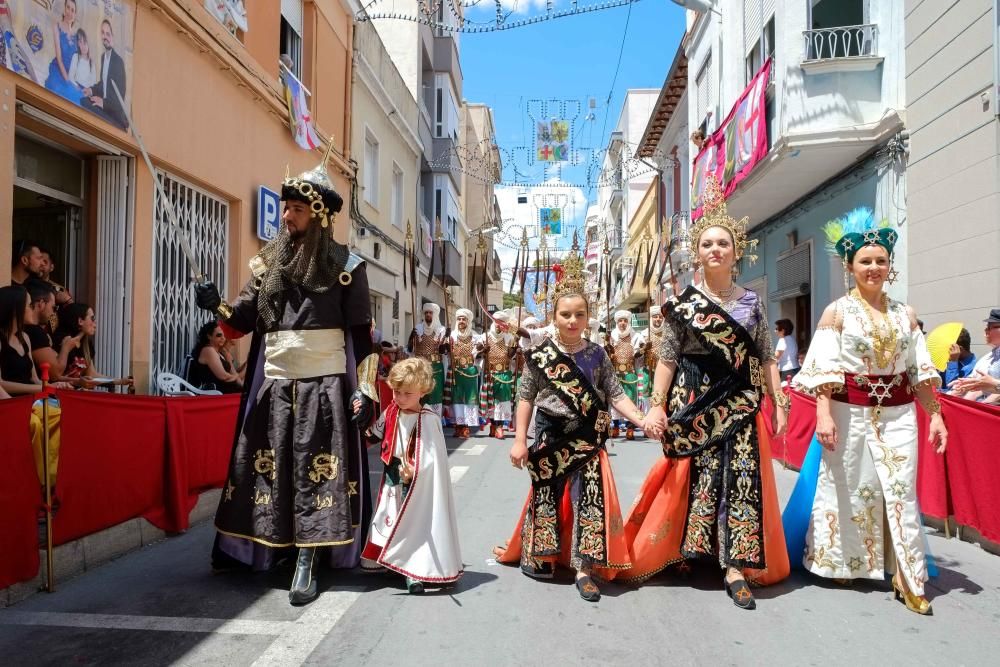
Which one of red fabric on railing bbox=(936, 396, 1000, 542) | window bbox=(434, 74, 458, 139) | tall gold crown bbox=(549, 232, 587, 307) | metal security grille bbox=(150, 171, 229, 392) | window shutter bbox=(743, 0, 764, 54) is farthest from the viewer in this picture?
window bbox=(434, 74, 458, 139)

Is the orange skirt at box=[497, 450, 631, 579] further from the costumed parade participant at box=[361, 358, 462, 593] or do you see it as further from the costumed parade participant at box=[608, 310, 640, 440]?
the costumed parade participant at box=[608, 310, 640, 440]

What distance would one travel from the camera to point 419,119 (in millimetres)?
19156

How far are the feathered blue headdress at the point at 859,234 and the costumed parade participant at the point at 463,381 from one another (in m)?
7.83

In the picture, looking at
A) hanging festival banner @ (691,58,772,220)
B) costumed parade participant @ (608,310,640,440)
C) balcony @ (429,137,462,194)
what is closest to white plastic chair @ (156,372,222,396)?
costumed parade participant @ (608,310,640,440)

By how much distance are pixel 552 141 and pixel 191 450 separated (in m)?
11.3

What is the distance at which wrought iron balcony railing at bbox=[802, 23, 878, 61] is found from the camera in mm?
10336

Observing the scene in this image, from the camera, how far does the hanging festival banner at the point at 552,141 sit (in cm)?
1436

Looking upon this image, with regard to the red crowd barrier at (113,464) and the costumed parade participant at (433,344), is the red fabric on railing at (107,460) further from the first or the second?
the costumed parade participant at (433,344)

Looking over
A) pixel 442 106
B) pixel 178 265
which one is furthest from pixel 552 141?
pixel 178 265

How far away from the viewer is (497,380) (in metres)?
11.5

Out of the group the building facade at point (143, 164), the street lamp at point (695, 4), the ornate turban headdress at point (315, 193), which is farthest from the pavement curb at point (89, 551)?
the street lamp at point (695, 4)

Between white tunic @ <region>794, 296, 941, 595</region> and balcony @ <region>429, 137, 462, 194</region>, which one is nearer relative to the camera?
white tunic @ <region>794, 296, 941, 595</region>

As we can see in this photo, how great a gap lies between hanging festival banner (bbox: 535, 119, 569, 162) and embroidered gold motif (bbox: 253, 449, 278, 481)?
443 inches

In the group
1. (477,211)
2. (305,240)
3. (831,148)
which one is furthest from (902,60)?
(477,211)
